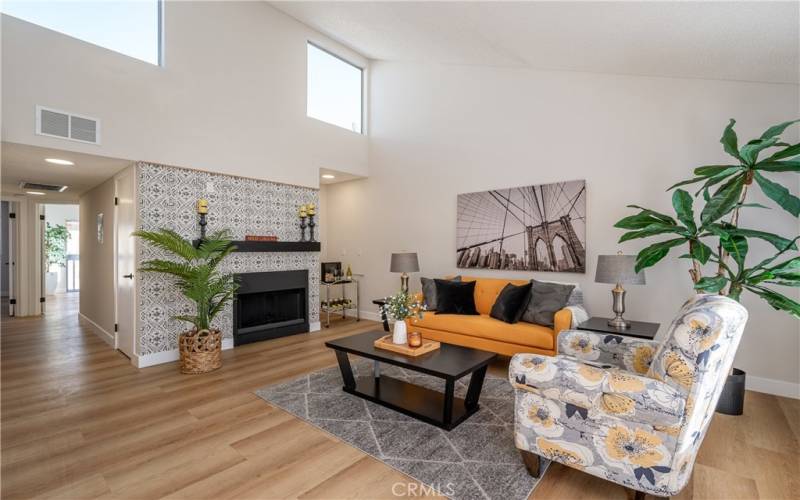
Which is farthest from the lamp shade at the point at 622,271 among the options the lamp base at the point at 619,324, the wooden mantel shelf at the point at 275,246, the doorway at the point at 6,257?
the doorway at the point at 6,257

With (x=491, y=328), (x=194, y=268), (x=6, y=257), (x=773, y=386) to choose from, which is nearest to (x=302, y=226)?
(x=194, y=268)

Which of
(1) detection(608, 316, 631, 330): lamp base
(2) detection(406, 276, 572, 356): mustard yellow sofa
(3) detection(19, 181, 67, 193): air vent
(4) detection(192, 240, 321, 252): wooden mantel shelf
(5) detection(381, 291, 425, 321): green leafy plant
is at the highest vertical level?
(3) detection(19, 181, 67, 193): air vent

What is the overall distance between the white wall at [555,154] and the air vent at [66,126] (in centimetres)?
375

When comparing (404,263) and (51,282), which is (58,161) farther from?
(51,282)

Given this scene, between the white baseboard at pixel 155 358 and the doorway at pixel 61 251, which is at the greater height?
the doorway at pixel 61 251

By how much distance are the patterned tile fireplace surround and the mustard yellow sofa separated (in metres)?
2.17

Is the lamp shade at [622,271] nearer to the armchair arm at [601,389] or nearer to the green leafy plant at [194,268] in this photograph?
the armchair arm at [601,389]

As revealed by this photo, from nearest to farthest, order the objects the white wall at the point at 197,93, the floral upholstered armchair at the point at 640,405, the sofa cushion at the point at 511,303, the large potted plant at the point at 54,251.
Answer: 1. the floral upholstered armchair at the point at 640,405
2. the white wall at the point at 197,93
3. the sofa cushion at the point at 511,303
4. the large potted plant at the point at 54,251

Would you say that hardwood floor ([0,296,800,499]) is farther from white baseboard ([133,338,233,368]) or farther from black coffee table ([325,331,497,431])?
black coffee table ([325,331,497,431])

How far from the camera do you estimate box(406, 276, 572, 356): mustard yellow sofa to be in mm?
3529

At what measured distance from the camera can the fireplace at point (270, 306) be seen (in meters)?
4.85

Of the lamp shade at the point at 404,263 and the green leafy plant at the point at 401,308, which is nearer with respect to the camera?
the green leafy plant at the point at 401,308

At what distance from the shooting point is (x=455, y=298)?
4.53 m

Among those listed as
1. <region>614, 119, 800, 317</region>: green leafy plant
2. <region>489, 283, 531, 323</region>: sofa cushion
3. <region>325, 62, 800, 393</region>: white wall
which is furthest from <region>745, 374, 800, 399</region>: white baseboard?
<region>489, 283, 531, 323</region>: sofa cushion
